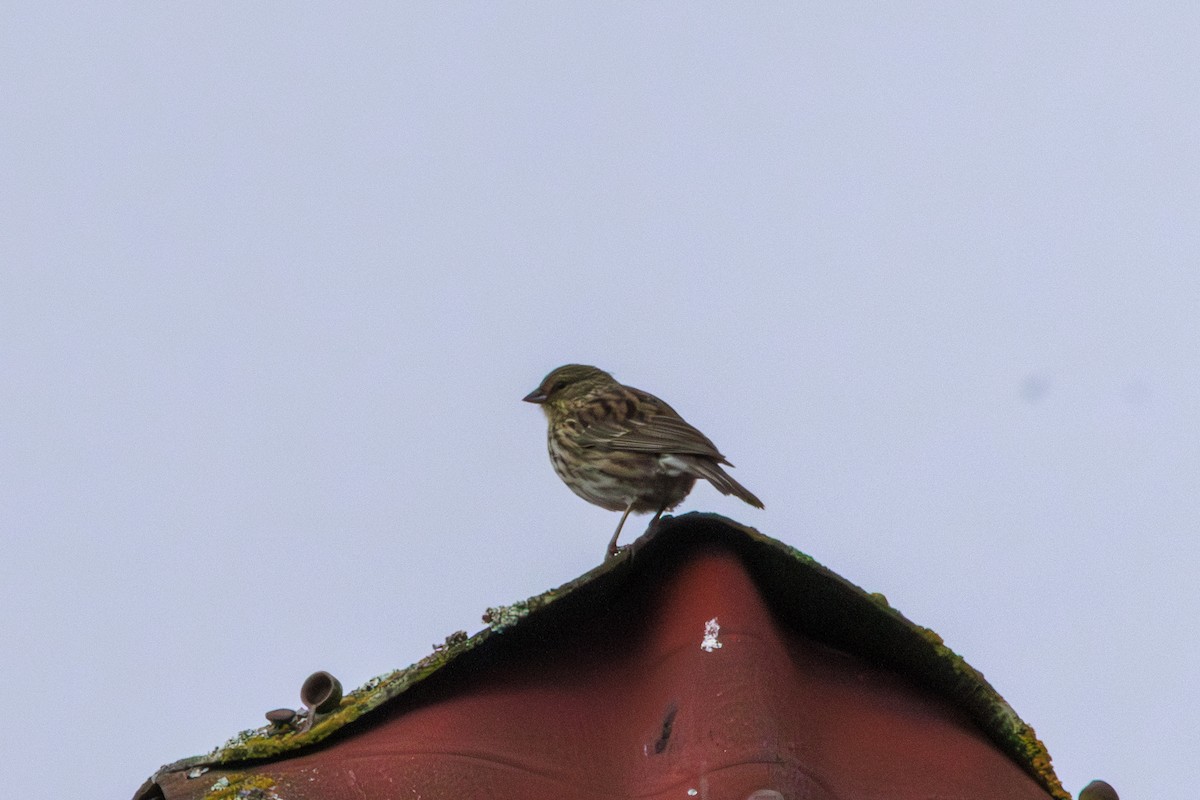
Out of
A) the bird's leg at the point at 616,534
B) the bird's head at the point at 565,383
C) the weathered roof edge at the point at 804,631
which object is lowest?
the weathered roof edge at the point at 804,631

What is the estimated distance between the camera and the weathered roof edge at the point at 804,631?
3.93 metres

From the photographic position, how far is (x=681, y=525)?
13.7ft

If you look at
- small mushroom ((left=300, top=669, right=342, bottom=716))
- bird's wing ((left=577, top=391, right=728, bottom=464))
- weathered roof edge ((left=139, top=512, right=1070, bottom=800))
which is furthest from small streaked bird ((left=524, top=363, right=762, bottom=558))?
small mushroom ((left=300, top=669, right=342, bottom=716))

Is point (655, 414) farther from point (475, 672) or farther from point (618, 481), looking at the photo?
point (475, 672)

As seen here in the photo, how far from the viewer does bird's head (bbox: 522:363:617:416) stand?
7867 millimetres

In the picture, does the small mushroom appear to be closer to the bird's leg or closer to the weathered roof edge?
the weathered roof edge

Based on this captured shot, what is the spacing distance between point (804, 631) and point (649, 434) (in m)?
2.50

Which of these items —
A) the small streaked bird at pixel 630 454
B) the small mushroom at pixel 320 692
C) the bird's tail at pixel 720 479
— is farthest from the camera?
the small streaked bird at pixel 630 454

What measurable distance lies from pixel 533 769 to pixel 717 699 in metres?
0.47

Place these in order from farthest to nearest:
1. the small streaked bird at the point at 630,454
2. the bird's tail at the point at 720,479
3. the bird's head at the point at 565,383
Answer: the bird's head at the point at 565,383 < the small streaked bird at the point at 630,454 < the bird's tail at the point at 720,479

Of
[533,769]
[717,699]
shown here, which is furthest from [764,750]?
[533,769]

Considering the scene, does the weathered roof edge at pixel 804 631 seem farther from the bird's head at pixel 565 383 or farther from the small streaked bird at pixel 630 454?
the bird's head at pixel 565 383

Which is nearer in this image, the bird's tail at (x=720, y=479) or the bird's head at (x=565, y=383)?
the bird's tail at (x=720, y=479)

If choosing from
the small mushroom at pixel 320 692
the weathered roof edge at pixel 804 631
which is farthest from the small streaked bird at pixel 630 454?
the small mushroom at pixel 320 692
